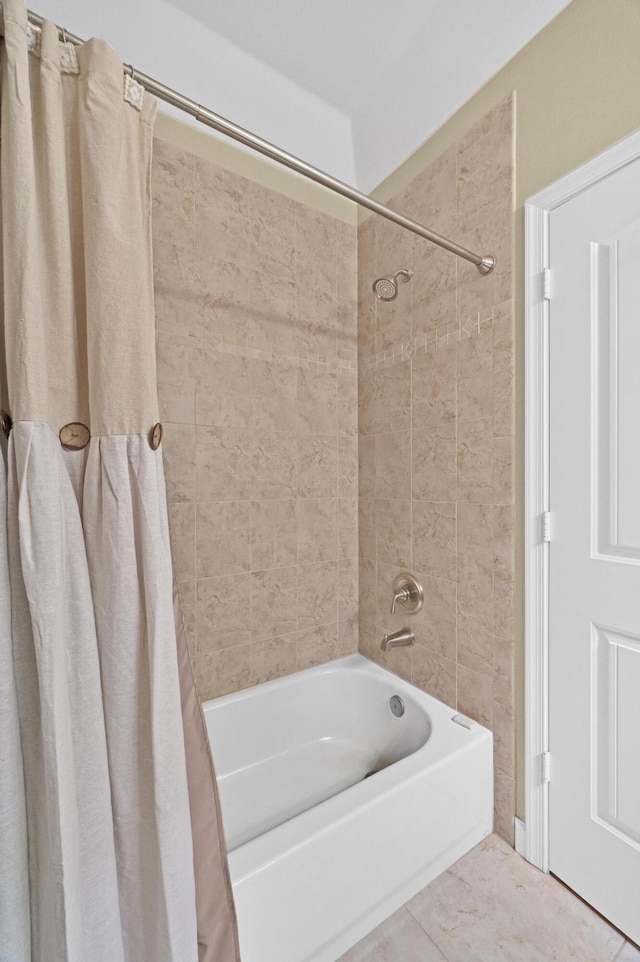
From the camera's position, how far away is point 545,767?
4.28 feet

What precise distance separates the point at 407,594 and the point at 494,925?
3.03 feet

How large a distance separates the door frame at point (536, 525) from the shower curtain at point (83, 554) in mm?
966

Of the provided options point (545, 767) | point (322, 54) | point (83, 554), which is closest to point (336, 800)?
point (545, 767)

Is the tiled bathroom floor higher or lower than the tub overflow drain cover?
lower

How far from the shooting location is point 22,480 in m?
0.67

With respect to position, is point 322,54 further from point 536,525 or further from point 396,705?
point 396,705

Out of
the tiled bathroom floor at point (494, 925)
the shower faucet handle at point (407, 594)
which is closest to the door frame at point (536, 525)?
the tiled bathroom floor at point (494, 925)

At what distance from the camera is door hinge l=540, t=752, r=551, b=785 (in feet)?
4.27

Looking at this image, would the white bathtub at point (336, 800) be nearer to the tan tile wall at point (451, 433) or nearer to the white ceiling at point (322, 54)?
the tan tile wall at point (451, 433)

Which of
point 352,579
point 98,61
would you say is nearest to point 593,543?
point 352,579

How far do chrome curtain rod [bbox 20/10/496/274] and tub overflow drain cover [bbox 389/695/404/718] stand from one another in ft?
5.10

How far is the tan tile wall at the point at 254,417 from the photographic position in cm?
158

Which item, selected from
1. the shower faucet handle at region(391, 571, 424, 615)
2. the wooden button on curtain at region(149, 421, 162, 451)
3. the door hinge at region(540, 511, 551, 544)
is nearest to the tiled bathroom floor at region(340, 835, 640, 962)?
the shower faucet handle at region(391, 571, 424, 615)

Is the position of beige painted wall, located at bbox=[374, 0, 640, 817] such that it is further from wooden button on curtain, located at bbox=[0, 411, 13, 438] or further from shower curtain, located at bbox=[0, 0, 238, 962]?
wooden button on curtain, located at bbox=[0, 411, 13, 438]
